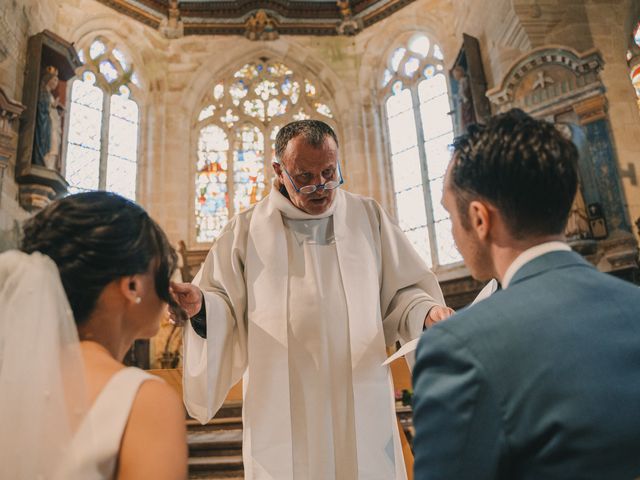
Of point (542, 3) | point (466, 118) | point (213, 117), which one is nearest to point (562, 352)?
point (542, 3)

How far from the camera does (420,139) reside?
1117 cm

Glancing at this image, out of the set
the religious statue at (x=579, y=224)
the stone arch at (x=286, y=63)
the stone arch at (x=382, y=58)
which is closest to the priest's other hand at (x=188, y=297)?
the religious statue at (x=579, y=224)

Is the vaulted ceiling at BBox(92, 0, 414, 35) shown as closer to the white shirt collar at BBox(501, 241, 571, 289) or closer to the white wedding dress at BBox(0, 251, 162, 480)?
the white shirt collar at BBox(501, 241, 571, 289)

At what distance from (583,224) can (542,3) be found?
10.4 feet

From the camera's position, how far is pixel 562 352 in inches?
40.4

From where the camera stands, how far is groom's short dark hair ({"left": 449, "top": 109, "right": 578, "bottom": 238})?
123 centimetres

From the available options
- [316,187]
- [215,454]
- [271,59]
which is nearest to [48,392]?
[316,187]

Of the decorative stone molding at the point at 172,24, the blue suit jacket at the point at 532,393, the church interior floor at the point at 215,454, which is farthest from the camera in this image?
the decorative stone molding at the point at 172,24

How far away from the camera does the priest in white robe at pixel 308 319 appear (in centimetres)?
241

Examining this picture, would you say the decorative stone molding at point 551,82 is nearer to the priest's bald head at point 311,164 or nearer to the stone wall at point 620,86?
the stone wall at point 620,86

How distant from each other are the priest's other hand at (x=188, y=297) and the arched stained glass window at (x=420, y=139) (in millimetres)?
8311

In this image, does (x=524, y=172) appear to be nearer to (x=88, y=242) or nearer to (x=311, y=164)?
(x=88, y=242)

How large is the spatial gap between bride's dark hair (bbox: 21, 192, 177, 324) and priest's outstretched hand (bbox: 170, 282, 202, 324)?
769 mm

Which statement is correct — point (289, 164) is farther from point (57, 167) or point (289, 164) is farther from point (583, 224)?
point (57, 167)
